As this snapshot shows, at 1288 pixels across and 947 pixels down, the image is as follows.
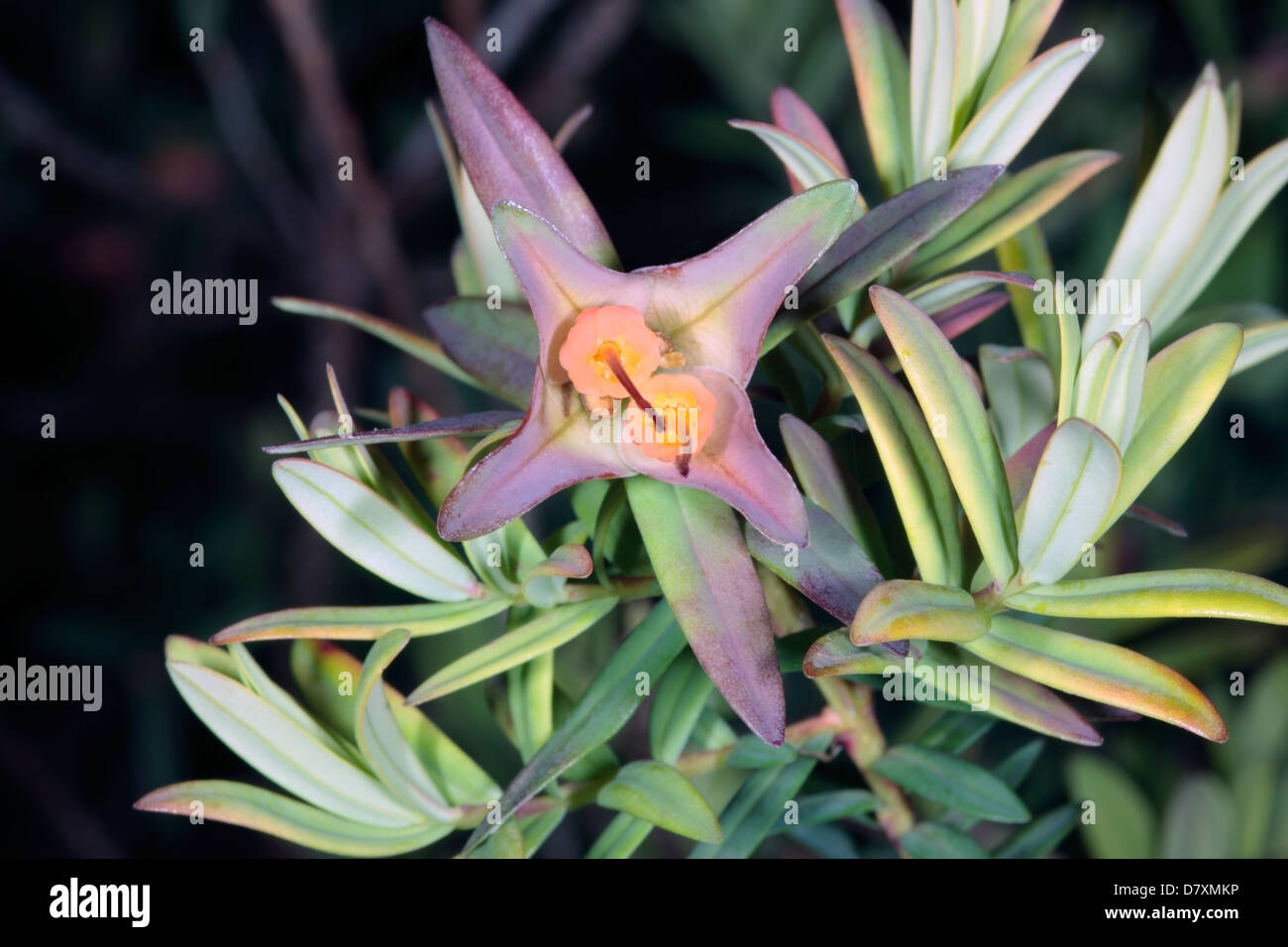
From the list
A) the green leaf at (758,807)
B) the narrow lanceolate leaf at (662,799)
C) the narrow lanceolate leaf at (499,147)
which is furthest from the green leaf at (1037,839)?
the narrow lanceolate leaf at (499,147)

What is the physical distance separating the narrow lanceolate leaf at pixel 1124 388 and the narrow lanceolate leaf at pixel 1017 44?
249 mm

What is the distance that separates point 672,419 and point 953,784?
0.31m

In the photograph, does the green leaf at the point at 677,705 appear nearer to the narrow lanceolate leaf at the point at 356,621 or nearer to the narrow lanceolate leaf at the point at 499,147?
the narrow lanceolate leaf at the point at 356,621

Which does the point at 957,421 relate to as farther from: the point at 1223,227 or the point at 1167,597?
the point at 1223,227

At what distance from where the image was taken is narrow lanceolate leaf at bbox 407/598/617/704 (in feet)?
2.00

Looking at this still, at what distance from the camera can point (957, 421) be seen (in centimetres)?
55

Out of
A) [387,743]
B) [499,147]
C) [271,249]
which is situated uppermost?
[271,249]

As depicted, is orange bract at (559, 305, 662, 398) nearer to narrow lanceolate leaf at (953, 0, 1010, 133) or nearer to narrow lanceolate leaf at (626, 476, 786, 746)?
narrow lanceolate leaf at (626, 476, 786, 746)

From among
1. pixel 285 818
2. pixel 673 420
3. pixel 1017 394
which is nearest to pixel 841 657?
pixel 673 420

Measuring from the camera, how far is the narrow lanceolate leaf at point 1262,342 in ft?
2.19

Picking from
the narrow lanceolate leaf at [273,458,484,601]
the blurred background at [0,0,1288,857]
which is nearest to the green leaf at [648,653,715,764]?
the narrow lanceolate leaf at [273,458,484,601]

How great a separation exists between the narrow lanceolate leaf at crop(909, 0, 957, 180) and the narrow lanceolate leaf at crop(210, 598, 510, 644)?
38cm
